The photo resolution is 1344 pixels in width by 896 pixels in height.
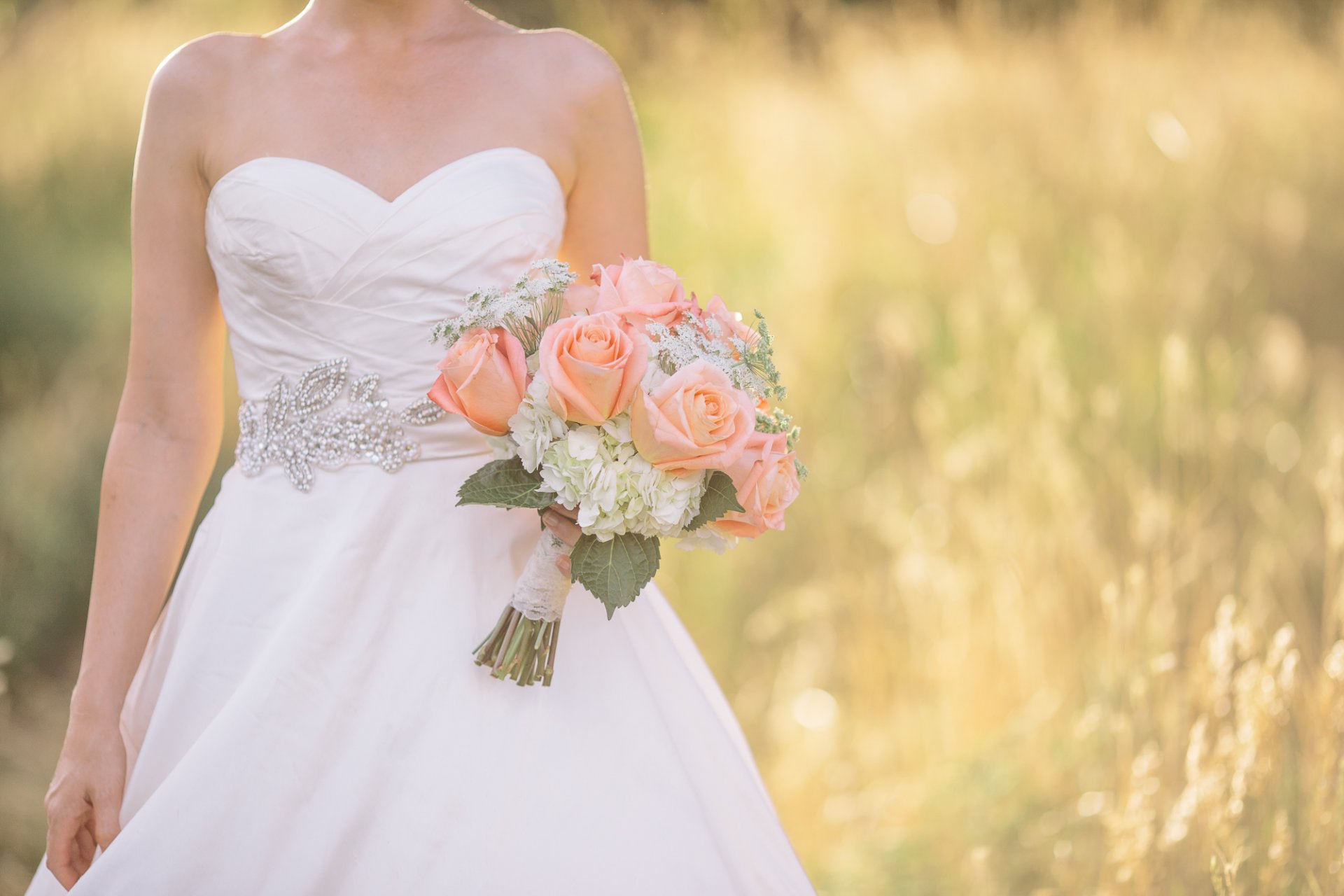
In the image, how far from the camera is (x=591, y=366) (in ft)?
4.69

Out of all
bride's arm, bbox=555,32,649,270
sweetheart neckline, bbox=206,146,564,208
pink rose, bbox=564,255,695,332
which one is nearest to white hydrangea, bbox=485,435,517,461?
pink rose, bbox=564,255,695,332

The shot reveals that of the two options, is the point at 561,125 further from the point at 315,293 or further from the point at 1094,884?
the point at 1094,884

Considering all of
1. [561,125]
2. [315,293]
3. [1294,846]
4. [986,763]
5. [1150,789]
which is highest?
[561,125]

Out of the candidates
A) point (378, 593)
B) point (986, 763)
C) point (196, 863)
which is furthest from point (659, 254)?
point (196, 863)

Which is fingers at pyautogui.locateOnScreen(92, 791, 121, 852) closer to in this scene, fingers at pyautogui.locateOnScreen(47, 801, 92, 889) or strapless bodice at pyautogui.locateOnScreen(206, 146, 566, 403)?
fingers at pyautogui.locateOnScreen(47, 801, 92, 889)

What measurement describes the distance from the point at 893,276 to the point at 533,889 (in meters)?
4.16

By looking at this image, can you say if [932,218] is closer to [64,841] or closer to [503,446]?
[503,446]

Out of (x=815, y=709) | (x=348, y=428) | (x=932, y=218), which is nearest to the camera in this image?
(x=348, y=428)

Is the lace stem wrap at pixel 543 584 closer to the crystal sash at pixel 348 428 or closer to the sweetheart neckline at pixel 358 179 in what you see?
the crystal sash at pixel 348 428

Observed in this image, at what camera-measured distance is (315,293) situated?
1783 millimetres

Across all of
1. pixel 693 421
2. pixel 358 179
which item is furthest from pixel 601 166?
pixel 693 421

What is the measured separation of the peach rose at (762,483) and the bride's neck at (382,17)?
3.32ft

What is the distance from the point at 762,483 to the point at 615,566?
230mm

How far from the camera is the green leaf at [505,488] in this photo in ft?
5.06
